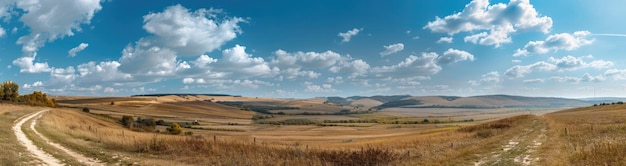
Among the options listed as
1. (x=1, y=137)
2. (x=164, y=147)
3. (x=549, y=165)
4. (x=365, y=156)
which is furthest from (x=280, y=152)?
(x=1, y=137)

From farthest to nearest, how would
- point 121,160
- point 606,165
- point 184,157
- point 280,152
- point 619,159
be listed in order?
point 280,152 < point 184,157 < point 121,160 < point 619,159 < point 606,165

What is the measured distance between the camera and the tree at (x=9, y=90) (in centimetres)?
11307

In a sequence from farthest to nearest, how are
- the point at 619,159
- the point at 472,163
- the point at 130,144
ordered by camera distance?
the point at 130,144, the point at 472,163, the point at 619,159

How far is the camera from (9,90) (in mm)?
117125

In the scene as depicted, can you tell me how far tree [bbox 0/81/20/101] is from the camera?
113 metres

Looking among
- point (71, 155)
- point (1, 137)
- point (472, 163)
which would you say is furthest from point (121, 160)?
point (472, 163)

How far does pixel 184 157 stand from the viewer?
23.0m

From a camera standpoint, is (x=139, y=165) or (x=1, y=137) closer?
(x=139, y=165)

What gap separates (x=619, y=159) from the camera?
1628cm

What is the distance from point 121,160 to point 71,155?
3.52 meters

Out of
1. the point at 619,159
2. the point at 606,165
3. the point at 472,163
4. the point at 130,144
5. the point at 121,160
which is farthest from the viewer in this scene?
the point at 130,144

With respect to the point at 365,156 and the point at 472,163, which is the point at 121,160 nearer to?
the point at 365,156

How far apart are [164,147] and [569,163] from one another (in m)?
22.4

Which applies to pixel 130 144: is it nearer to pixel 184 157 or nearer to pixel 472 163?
pixel 184 157
